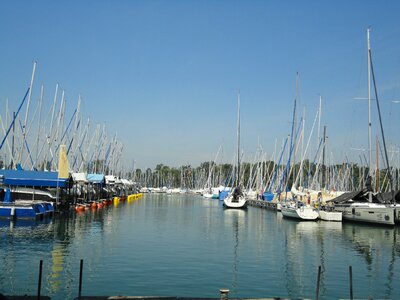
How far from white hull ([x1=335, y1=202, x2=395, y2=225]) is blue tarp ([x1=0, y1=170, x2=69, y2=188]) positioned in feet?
122

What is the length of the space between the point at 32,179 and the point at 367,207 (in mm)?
42325

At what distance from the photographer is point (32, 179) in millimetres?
58844

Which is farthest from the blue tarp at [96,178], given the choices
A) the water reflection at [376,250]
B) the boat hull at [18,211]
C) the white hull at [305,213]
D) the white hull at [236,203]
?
the water reflection at [376,250]

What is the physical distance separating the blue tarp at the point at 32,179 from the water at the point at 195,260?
10.3 metres

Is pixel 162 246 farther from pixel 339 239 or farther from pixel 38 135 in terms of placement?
pixel 38 135

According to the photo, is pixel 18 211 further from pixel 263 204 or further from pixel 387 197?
pixel 263 204

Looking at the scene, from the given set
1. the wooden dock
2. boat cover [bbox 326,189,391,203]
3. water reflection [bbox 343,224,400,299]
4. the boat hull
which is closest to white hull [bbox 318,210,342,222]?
water reflection [bbox 343,224,400,299]

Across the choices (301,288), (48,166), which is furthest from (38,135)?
(301,288)

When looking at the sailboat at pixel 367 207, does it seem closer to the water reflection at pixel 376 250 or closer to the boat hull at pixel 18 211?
the water reflection at pixel 376 250

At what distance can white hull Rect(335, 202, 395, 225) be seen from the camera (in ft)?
170

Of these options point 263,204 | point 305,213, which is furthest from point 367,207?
point 263,204

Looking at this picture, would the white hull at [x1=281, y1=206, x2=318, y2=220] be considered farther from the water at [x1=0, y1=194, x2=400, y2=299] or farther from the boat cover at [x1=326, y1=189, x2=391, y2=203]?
the water at [x1=0, y1=194, x2=400, y2=299]

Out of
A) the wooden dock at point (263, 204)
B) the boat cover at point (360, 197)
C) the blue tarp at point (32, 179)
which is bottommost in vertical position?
the wooden dock at point (263, 204)

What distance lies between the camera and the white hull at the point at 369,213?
51.8m
